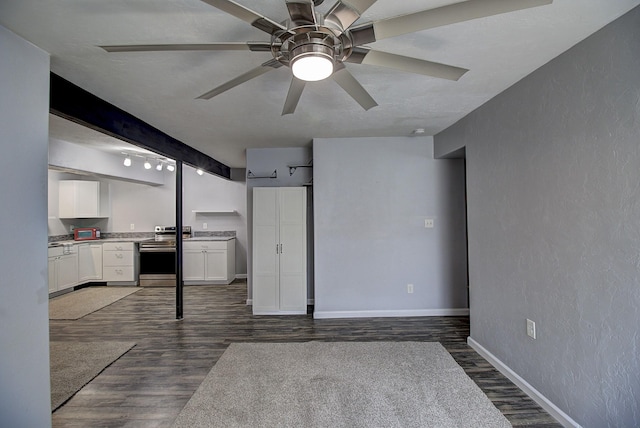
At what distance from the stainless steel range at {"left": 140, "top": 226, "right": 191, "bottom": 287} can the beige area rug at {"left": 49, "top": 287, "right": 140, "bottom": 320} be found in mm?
305

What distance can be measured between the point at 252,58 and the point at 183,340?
2917 millimetres

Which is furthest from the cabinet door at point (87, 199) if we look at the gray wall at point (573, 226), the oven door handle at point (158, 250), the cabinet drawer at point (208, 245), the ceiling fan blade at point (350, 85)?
the gray wall at point (573, 226)

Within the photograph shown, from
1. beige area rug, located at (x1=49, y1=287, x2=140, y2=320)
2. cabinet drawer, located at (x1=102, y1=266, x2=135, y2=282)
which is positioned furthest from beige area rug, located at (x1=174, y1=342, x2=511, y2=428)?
cabinet drawer, located at (x1=102, y1=266, x2=135, y2=282)

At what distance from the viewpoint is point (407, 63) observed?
4.30 ft

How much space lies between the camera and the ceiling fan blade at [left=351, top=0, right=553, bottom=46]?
96cm

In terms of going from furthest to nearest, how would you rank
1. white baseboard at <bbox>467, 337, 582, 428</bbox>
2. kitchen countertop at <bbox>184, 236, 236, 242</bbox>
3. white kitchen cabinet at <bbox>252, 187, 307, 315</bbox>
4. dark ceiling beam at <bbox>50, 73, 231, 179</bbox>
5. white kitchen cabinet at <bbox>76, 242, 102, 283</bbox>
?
1. kitchen countertop at <bbox>184, 236, 236, 242</bbox>
2. white kitchen cabinet at <bbox>76, 242, 102, 283</bbox>
3. white kitchen cabinet at <bbox>252, 187, 307, 315</bbox>
4. dark ceiling beam at <bbox>50, 73, 231, 179</bbox>
5. white baseboard at <bbox>467, 337, 582, 428</bbox>

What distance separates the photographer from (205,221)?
6328 mm

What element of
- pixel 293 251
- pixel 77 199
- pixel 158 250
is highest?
pixel 77 199

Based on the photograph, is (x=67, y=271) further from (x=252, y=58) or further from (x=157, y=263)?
(x=252, y=58)

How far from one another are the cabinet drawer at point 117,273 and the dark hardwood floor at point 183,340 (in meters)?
0.81

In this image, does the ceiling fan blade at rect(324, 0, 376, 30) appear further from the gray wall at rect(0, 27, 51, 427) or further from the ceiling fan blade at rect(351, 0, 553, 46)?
the gray wall at rect(0, 27, 51, 427)

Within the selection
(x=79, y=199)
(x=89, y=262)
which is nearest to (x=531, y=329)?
(x=89, y=262)

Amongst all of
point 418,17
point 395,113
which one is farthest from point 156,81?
point 395,113

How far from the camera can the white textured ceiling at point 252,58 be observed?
1326 mm
